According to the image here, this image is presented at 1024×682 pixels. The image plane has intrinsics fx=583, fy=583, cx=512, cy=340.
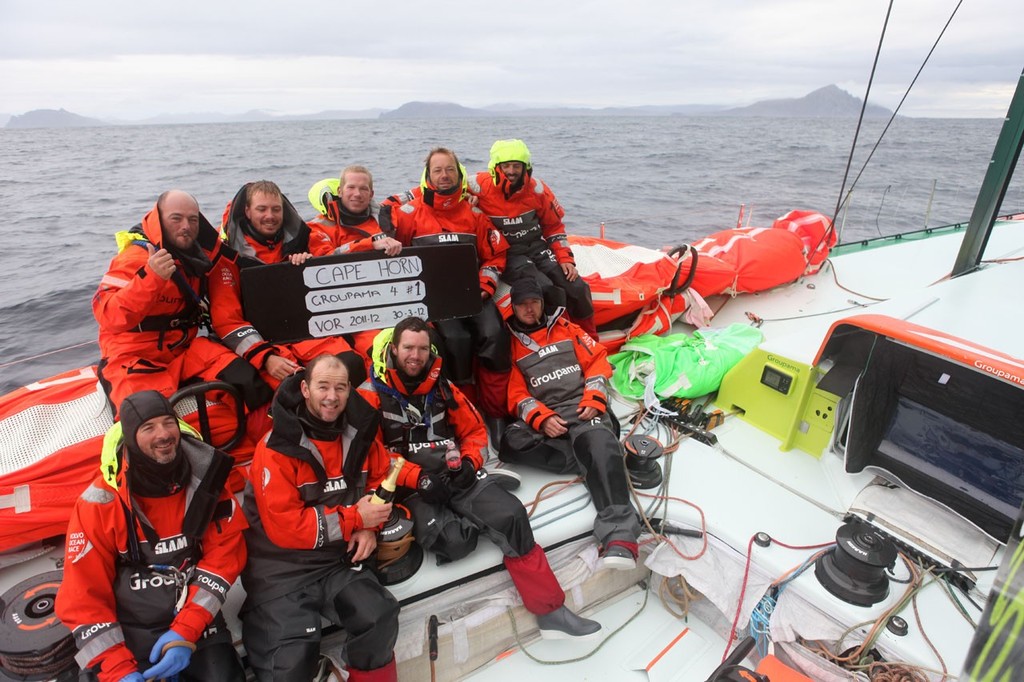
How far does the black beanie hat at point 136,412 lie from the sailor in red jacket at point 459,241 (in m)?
1.48

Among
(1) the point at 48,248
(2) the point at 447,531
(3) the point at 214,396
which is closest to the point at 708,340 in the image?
(2) the point at 447,531

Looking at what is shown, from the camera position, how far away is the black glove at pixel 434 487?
2396mm

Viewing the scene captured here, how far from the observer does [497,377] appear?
3.20m

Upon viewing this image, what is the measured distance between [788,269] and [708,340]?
1716mm

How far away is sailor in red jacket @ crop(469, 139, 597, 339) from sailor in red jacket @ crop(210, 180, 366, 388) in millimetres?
1182

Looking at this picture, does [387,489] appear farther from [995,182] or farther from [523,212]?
[995,182]

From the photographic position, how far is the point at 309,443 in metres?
2.11

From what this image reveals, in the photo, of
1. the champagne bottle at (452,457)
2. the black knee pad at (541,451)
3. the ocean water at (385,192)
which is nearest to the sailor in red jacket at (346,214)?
the champagne bottle at (452,457)

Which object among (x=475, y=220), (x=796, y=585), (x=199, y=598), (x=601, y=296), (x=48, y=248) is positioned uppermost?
(x=475, y=220)

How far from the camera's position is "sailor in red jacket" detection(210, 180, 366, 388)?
263 centimetres

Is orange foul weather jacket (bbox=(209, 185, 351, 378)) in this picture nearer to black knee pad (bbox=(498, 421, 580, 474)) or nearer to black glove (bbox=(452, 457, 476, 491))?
black glove (bbox=(452, 457, 476, 491))

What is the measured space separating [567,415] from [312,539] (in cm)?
140

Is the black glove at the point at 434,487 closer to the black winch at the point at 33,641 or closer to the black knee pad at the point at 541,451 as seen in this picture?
the black knee pad at the point at 541,451

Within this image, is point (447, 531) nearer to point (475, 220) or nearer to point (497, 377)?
point (497, 377)
